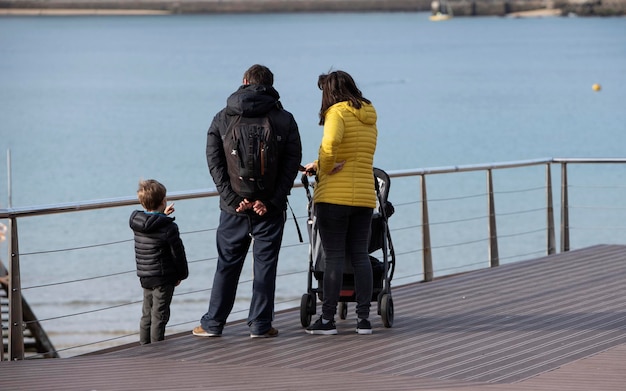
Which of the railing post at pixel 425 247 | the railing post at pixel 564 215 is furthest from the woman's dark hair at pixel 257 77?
the railing post at pixel 564 215

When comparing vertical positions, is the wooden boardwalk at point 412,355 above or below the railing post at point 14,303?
below

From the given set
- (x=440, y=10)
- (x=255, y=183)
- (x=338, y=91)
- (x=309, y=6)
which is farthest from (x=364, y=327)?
(x=440, y=10)

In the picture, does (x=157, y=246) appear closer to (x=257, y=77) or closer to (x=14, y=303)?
(x=14, y=303)

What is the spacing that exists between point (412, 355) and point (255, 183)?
116cm

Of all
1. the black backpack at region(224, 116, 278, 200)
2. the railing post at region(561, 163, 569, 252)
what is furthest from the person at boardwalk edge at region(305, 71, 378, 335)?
the railing post at region(561, 163, 569, 252)

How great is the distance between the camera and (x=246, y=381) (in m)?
5.64

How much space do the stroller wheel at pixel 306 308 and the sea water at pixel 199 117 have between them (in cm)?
94

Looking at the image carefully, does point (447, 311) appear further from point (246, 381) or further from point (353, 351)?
point (246, 381)

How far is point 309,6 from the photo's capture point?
145000 millimetres

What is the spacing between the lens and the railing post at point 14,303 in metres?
6.35

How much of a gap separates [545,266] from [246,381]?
4077 millimetres

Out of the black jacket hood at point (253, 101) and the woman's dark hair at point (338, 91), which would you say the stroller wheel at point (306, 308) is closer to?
the woman's dark hair at point (338, 91)

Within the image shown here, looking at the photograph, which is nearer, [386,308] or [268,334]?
[268,334]

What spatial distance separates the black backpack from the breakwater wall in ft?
433
